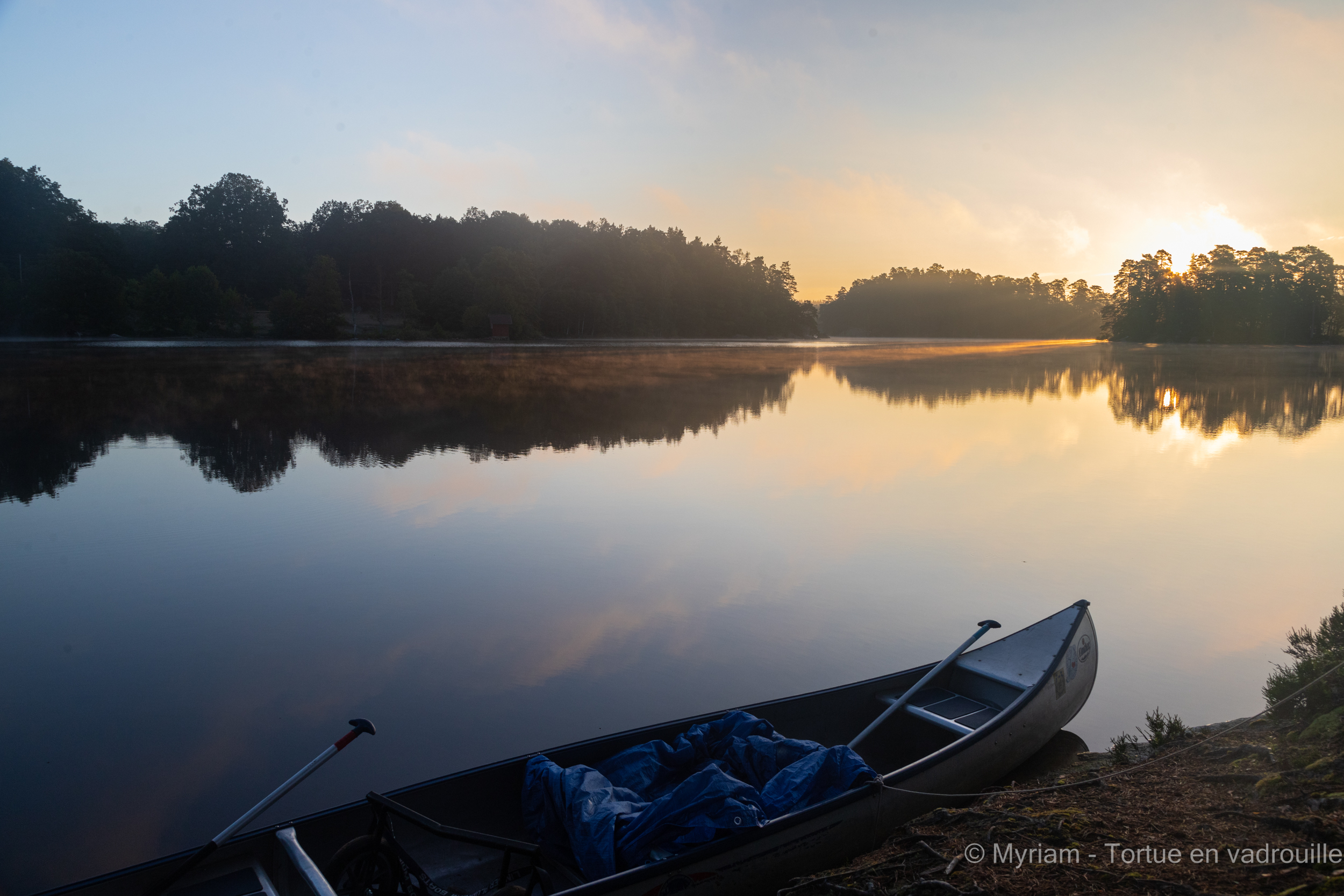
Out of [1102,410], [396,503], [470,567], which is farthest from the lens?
[1102,410]

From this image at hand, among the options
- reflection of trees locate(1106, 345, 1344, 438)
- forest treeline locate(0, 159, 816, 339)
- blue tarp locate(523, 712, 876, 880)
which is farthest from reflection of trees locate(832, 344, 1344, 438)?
forest treeline locate(0, 159, 816, 339)

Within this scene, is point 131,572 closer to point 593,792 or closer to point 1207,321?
point 593,792

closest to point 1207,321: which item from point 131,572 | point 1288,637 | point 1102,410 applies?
point 1102,410

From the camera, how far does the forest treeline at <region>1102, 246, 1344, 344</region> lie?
324 ft

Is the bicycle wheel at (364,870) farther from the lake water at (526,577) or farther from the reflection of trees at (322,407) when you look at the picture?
the reflection of trees at (322,407)

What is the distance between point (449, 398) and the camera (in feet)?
100

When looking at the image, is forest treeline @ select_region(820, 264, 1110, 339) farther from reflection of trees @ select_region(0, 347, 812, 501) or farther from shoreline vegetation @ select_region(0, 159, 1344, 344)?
reflection of trees @ select_region(0, 347, 812, 501)

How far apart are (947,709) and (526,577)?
5.58 meters

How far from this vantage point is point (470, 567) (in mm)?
10758

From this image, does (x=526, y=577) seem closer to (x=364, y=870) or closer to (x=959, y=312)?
(x=364, y=870)

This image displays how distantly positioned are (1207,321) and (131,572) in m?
125

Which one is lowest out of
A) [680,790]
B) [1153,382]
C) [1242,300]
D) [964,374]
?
[680,790]

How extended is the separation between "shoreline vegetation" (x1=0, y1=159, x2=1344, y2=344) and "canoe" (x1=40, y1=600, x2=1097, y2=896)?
265 ft

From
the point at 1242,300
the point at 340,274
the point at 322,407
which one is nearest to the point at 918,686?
the point at 322,407
